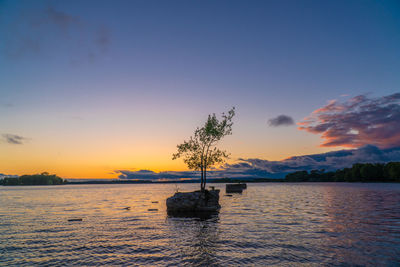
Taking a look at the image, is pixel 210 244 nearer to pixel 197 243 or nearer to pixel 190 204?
pixel 197 243

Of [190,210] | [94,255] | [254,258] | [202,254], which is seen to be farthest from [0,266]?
[190,210]

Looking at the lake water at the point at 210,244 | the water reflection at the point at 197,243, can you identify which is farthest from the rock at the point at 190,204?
the water reflection at the point at 197,243

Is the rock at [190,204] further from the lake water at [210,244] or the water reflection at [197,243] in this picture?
the water reflection at [197,243]

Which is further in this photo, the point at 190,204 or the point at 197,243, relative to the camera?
the point at 190,204

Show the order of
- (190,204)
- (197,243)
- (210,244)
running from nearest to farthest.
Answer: (210,244)
(197,243)
(190,204)

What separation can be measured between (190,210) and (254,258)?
29104 mm

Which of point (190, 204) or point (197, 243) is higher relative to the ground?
point (190, 204)

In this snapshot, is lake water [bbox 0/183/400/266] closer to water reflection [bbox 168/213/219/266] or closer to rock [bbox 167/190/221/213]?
water reflection [bbox 168/213/219/266]

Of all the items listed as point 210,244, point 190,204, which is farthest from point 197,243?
point 190,204

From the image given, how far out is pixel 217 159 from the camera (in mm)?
54750

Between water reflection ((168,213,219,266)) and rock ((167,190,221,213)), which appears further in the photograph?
rock ((167,190,221,213))

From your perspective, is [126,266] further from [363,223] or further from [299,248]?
[363,223]

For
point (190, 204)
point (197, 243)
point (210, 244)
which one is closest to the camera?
point (210, 244)

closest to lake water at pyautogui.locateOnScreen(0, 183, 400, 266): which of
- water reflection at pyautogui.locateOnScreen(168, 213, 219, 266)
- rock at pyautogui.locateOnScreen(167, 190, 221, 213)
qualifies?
water reflection at pyautogui.locateOnScreen(168, 213, 219, 266)
